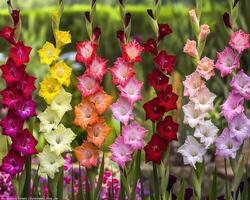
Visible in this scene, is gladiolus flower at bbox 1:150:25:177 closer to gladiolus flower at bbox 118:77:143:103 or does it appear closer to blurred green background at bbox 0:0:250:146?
gladiolus flower at bbox 118:77:143:103

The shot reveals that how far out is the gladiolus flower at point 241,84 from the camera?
4.46 metres

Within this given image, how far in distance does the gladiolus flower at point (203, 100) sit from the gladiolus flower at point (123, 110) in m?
0.35

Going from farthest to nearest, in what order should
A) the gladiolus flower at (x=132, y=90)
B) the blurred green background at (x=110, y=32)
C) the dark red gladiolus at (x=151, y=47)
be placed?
the blurred green background at (x=110, y=32)
the dark red gladiolus at (x=151, y=47)
the gladiolus flower at (x=132, y=90)

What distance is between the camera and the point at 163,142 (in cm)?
444

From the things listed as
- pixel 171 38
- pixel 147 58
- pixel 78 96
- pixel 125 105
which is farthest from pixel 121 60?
pixel 147 58

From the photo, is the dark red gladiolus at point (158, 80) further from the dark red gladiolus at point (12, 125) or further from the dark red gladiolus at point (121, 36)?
the dark red gladiolus at point (12, 125)

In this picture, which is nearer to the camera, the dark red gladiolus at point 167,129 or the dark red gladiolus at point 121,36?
the dark red gladiolus at point 167,129

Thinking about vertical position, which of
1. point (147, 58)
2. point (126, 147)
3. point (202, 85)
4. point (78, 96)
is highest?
point (147, 58)

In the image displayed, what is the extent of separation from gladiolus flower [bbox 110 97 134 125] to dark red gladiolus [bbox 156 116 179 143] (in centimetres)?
18

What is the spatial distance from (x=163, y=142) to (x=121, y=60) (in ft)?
1.67

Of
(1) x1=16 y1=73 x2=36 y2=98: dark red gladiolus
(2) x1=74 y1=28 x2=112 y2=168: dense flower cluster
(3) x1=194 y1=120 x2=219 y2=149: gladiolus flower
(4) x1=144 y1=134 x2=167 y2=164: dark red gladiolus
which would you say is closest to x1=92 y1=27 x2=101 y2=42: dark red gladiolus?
(2) x1=74 y1=28 x2=112 y2=168: dense flower cluster

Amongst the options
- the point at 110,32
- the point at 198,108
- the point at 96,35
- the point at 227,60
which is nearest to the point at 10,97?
the point at 96,35

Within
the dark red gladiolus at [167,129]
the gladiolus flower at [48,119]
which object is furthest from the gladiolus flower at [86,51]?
the dark red gladiolus at [167,129]

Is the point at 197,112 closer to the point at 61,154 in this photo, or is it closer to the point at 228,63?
the point at 228,63
